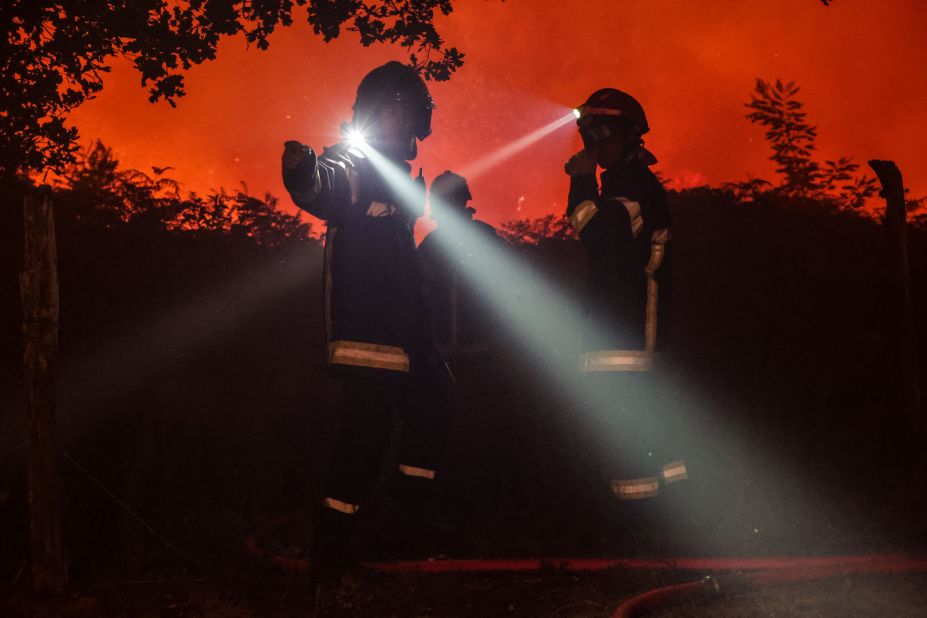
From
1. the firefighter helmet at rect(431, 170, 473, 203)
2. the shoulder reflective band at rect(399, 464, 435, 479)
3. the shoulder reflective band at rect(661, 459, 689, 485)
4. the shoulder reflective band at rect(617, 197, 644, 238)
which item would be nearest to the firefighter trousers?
the shoulder reflective band at rect(399, 464, 435, 479)

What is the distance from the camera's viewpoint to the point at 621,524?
16.2 ft

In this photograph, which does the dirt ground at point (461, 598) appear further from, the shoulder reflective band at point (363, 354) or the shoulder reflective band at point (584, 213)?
the shoulder reflective band at point (584, 213)

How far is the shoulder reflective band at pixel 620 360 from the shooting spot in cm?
441

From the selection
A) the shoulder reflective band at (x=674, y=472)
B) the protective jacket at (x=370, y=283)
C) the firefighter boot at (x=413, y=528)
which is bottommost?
the firefighter boot at (x=413, y=528)

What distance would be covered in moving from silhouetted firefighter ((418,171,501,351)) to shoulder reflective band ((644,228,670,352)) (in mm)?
1632

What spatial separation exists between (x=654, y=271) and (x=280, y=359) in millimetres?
5340

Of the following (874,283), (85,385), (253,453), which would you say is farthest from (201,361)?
(874,283)

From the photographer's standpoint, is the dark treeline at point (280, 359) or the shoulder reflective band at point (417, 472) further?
the dark treeline at point (280, 359)

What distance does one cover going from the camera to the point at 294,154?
3559 millimetres

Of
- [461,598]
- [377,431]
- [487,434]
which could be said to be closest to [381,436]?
[377,431]

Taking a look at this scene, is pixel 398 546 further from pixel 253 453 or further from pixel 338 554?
pixel 253 453

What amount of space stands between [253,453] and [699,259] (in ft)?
18.4

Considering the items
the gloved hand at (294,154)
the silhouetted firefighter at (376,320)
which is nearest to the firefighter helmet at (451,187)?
the silhouetted firefighter at (376,320)

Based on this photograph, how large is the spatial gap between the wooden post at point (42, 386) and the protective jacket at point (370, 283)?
1.46m
